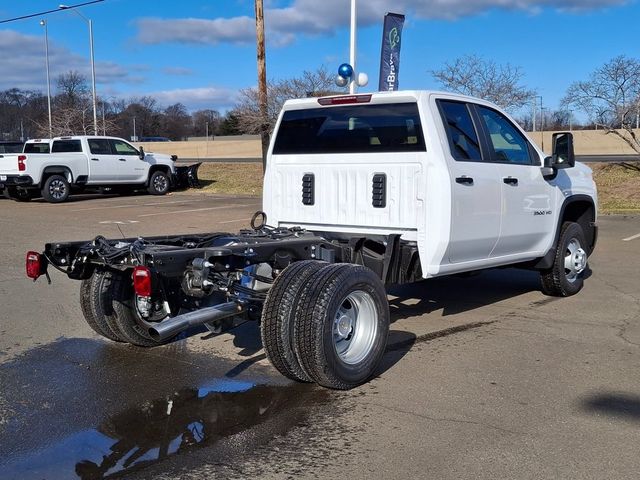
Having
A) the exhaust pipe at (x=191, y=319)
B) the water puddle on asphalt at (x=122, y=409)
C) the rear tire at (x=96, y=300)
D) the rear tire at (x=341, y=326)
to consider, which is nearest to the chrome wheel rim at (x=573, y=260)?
the rear tire at (x=341, y=326)

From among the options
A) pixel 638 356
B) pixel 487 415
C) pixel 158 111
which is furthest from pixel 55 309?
pixel 158 111

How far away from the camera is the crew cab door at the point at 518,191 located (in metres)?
6.54

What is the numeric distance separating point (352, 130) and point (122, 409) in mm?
3160

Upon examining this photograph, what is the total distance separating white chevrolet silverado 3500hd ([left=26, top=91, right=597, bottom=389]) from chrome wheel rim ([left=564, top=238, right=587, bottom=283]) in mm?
16

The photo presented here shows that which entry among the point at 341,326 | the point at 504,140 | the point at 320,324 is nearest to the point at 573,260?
the point at 504,140

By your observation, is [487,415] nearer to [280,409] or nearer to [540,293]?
[280,409]

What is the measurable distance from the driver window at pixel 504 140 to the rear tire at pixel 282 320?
2719mm

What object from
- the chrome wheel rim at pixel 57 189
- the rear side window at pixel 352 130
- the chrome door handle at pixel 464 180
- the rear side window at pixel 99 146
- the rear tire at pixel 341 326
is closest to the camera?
the rear tire at pixel 341 326

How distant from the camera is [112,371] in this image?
17.8 feet

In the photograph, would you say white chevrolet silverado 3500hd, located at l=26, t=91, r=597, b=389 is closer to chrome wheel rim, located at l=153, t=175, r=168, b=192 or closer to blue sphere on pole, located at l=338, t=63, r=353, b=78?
blue sphere on pole, located at l=338, t=63, r=353, b=78

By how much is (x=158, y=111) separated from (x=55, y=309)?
103m

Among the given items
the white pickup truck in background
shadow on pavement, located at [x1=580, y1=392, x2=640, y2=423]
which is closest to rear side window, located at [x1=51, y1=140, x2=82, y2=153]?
the white pickup truck in background

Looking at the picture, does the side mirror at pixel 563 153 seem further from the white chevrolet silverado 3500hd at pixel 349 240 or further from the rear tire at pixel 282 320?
the rear tire at pixel 282 320

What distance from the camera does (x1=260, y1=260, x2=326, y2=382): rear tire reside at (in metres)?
4.60
